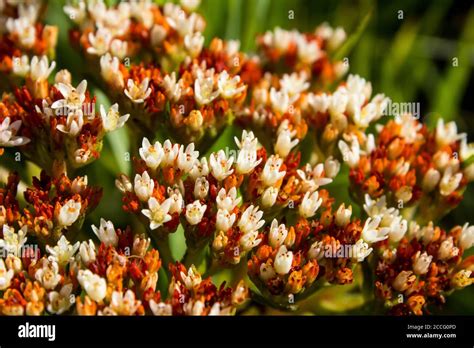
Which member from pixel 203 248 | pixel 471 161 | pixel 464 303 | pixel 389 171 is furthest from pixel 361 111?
pixel 464 303

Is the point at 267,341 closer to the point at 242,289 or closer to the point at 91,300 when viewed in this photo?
the point at 242,289

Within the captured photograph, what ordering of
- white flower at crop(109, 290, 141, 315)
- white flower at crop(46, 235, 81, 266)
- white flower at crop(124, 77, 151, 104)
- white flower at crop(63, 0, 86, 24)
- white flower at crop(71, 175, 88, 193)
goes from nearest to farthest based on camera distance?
white flower at crop(109, 290, 141, 315) → white flower at crop(46, 235, 81, 266) → white flower at crop(71, 175, 88, 193) → white flower at crop(124, 77, 151, 104) → white flower at crop(63, 0, 86, 24)

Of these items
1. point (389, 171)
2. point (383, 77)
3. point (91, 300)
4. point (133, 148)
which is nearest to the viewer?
point (91, 300)

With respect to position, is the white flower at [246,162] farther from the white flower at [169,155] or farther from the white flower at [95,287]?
the white flower at [95,287]

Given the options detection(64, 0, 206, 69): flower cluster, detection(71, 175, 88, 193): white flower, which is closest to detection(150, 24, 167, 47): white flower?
detection(64, 0, 206, 69): flower cluster

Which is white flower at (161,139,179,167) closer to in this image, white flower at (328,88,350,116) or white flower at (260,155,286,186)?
white flower at (260,155,286,186)
